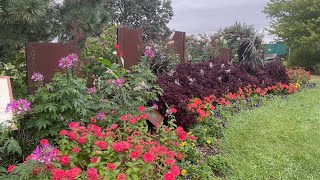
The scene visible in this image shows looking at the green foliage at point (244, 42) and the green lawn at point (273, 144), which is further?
the green foliage at point (244, 42)

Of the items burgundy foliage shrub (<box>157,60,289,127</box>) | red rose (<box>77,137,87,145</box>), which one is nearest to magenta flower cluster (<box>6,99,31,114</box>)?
red rose (<box>77,137,87,145</box>)

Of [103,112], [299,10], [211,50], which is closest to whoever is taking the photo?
[103,112]

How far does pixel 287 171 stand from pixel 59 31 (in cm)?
381

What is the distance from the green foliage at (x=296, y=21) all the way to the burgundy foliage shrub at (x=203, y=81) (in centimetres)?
988

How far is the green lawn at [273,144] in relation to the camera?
3.10m

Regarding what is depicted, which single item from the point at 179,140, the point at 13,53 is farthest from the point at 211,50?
the point at 179,140

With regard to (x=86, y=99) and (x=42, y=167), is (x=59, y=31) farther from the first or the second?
(x=42, y=167)

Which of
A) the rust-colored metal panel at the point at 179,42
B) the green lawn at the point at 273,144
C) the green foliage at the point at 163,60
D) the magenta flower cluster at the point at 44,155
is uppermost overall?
the rust-colored metal panel at the point at 179,42

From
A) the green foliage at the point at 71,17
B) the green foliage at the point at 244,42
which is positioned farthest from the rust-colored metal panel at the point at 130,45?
the green foliage at the point at 244,42

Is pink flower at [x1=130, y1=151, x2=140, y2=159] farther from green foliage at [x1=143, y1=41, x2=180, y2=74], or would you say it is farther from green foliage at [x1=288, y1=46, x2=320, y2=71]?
green foliage at [x1=288, y1=46, x2=320, y2=71]

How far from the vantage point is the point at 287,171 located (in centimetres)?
308

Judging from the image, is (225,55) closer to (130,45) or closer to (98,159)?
(130,45)

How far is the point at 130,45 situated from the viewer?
14.9ft

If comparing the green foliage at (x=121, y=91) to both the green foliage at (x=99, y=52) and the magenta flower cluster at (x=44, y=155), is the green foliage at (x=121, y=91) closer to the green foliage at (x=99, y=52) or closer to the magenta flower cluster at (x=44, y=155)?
the green foliage at (x=99, y=52)
